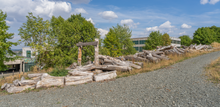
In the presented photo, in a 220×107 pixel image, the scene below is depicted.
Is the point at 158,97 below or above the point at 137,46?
below

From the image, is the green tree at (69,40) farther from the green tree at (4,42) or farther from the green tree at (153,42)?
the green tree at (153,42)

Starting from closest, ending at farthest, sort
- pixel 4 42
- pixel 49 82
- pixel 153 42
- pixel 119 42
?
pixel 49 82
pixel 4 42
pixel 119 42
pixel 153 42

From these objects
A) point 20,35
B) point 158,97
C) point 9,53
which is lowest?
point 158,97

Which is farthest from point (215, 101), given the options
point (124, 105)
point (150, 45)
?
point (150, 45)

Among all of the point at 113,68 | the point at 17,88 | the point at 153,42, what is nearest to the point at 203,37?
the point at 153,42

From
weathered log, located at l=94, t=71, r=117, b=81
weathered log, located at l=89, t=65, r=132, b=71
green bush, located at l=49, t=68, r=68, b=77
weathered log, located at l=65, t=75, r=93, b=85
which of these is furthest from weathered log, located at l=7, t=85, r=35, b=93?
weathered log, located at l=89, t=65, r=132, b=71

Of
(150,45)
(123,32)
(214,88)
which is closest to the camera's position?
(214,88)

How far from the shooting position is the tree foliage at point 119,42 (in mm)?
33688

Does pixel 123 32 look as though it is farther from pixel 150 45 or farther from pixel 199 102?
pixel 199 102

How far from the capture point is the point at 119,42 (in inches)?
1561

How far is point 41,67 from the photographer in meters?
15.9

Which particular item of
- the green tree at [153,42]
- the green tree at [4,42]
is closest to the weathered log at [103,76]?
the green tree at [4,42]

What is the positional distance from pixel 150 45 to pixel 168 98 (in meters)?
46.5

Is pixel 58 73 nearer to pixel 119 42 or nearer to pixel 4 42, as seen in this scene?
pixel 4 42
